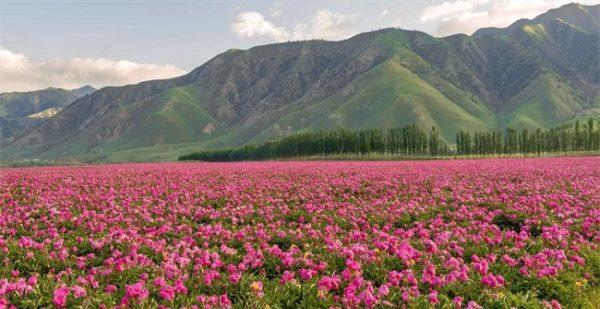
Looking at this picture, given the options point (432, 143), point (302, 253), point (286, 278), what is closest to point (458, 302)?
point (286, 278)

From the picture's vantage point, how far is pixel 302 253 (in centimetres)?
880

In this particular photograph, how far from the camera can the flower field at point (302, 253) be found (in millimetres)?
6441

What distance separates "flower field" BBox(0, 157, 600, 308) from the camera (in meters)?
6.44

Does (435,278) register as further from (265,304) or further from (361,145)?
(361,145)

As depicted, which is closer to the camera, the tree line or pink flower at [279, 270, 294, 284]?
pink flower at [279, 270, 294, 284]

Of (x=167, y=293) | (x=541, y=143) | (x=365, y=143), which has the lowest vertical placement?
(x=167, y=293)

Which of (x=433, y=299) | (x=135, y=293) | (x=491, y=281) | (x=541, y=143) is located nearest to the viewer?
(x=135, y=293)

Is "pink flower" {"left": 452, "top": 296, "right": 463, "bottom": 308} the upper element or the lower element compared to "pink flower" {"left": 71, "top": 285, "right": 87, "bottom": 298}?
lower

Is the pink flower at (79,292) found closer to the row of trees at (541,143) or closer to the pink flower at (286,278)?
the pink flower at (286,278)

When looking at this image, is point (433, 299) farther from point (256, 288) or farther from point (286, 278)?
point (256, 288)

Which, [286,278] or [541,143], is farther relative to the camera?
[541,143]

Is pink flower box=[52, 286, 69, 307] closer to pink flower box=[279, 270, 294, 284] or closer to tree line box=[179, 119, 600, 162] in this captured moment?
pink flower box=[279, 270, 294, 284]

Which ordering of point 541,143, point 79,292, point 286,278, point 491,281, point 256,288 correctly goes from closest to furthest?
point 79,292, point 256,288, point 491,281, point 286,278, point 541,143

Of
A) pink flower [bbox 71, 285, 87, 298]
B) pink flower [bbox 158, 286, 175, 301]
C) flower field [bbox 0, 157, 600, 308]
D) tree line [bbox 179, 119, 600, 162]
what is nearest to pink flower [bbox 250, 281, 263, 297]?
flower field [bbox 0, 157, 600, 308]
